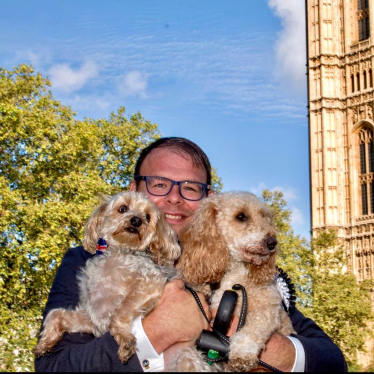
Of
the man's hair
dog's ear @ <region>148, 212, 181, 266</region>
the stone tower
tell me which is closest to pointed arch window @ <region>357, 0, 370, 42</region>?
the stone tower

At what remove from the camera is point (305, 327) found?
3766 mm

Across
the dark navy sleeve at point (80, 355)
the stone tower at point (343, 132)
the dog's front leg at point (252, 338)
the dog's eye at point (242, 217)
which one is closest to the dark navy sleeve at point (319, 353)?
the dog's front leg at point (252, 338)

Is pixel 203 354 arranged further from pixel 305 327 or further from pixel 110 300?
pixel 305 327

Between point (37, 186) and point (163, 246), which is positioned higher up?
point (37, 186)

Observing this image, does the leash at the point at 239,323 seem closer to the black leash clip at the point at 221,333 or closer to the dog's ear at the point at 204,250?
the black leash clip at the point at 221,333

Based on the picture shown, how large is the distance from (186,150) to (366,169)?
1743 inches

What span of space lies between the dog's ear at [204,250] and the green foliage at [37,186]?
12.1 metres

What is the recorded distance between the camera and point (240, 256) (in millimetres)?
3408

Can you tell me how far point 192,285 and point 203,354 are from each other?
51 cm

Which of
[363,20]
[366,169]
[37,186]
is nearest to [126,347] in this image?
[37,186]

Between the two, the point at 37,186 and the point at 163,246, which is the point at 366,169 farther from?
the point at 163,246

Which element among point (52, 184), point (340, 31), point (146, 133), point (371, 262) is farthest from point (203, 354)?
point (340, 31)

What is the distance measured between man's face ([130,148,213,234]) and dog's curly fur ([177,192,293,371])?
1.73ft

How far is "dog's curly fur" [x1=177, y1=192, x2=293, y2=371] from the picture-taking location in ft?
10.6
